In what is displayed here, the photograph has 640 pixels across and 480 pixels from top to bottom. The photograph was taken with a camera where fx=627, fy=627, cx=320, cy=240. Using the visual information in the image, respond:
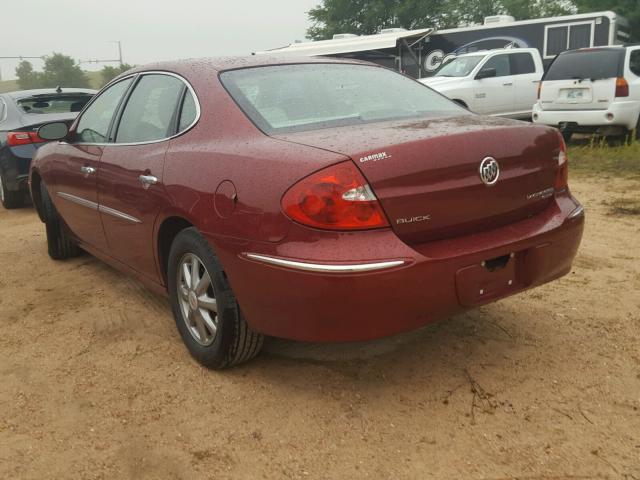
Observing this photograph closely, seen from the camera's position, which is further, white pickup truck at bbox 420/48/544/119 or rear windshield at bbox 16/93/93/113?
white pickup truck at bbox 420/48/544/119

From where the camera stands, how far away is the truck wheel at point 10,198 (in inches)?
296

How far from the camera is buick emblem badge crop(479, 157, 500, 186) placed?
2.50 metres

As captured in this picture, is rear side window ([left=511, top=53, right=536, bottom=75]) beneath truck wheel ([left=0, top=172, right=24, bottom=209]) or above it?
above

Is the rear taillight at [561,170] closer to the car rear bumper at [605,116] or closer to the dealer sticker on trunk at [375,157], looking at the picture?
the dealer sticker on trunk at [375,157]

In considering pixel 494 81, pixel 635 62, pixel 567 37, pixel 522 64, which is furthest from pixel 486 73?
pixel 567 37

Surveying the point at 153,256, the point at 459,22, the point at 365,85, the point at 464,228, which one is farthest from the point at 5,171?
the point at 459,22

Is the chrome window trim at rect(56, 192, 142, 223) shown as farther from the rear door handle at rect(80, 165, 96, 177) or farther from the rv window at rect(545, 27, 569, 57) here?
the rv window at rect(545, 27, 569, 57)

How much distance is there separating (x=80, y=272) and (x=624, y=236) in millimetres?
4227

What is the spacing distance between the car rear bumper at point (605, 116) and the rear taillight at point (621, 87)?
0.13m

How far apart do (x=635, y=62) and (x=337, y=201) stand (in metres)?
9.20

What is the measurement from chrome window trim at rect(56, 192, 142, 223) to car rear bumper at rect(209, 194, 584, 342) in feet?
3.00

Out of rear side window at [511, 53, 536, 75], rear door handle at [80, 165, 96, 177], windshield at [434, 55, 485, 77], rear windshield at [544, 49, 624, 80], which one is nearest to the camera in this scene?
rear door handle at [80, 165, 96, 177]

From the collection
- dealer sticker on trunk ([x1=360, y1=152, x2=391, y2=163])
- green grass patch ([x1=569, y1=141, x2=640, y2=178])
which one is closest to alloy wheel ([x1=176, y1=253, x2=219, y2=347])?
dealer sticker on trunk ([x1=360, y1=152, x2=391, y2=163])

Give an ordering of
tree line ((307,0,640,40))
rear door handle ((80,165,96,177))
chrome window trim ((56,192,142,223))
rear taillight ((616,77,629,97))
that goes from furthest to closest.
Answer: tree line ((307,0,640,40))
rear taillight ((616,77,629,97))
rear door handle ((80,165,96,177))
chrome window trim ((56,192,142,223))
